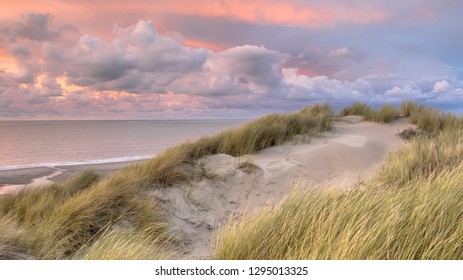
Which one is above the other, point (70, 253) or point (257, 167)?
point (257, 167)

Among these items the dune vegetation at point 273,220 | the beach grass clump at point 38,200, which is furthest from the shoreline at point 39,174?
the dune vegetation at point 273,220

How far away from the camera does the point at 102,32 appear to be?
289 centimetres

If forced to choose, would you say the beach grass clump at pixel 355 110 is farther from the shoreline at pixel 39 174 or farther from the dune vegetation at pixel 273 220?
the shoreline at pixel 39 174

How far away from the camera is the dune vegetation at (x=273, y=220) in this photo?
1800 millimetres

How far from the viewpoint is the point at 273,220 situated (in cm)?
211

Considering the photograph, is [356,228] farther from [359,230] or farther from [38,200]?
[38,200]

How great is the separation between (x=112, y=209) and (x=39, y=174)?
4.58m

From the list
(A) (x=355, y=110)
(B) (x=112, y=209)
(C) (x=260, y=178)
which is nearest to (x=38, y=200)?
(B) (x=112, y=209)

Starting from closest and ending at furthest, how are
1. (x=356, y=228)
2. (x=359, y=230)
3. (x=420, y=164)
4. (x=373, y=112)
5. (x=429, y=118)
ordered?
(x=359, y=230) → (x=356, y=228) → (x=420, y=164) → (x=429, y=118) → (x=373, y=112)

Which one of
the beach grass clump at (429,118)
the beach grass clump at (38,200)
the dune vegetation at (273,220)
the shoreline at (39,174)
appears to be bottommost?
the shoreline at (39,174)

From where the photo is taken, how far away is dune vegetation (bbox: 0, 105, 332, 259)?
228 cm
